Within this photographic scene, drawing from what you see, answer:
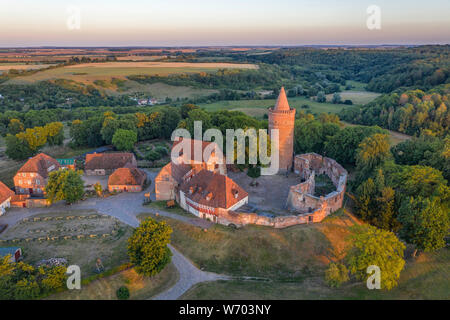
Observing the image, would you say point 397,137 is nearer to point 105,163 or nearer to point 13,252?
point 105,163

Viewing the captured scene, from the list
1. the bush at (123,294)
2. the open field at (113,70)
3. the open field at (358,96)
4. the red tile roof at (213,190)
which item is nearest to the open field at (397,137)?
the open field at (358,96)

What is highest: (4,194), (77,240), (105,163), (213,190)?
(105,163)

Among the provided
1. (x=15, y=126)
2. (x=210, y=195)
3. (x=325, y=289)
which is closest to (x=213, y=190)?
(x=210, y=195)

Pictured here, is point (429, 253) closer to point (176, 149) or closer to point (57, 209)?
point (176, 149)

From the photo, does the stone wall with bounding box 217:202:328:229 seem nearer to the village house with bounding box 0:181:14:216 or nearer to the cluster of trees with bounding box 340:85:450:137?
the village house with bounding box 0:181:14:216

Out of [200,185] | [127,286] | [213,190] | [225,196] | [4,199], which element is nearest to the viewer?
[127,286]

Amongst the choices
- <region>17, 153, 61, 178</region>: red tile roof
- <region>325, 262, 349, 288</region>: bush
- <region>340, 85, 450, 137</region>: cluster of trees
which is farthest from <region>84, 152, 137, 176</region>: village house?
<region>340, 85, 450, 137</region>: cluster of trees

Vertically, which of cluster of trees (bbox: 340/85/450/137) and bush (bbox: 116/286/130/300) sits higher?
cluster of trees (bbox: 340/85/450/137)
